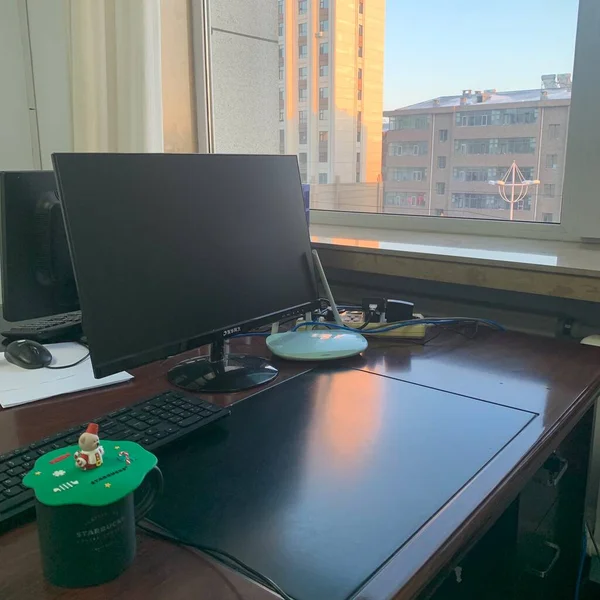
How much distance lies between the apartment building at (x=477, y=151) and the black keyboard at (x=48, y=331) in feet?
3.73

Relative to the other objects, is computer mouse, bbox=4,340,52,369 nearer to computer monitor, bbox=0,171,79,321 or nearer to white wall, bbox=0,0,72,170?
computer monitor, bbox=0,171,79,321

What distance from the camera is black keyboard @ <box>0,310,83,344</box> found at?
143cm

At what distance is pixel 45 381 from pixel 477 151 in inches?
54.4

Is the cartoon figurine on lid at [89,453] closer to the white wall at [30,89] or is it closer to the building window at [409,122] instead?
the building window at [409,122]

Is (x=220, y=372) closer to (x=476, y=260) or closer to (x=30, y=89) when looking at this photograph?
(x=476, y=260)

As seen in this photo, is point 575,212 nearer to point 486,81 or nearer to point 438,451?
point 486,81

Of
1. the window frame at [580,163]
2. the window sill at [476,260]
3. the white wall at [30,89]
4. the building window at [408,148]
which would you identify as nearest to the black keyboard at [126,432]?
the window sill at [476,260]

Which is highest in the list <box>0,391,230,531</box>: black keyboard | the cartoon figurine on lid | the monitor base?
the cartoon figurine on lid

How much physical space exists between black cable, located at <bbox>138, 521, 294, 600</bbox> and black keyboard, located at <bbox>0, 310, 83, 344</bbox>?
857 mm

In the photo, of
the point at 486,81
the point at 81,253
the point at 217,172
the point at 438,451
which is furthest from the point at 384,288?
the point at 81,253

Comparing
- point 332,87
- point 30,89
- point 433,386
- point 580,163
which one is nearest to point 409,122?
point 332,87

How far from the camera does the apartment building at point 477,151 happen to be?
1.73 m

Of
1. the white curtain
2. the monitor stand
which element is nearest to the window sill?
the monitor stand

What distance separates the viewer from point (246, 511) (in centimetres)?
73
